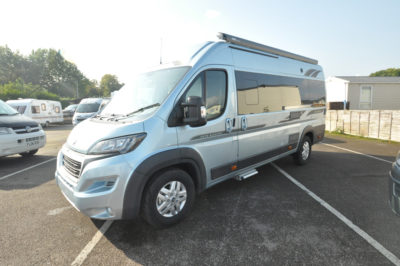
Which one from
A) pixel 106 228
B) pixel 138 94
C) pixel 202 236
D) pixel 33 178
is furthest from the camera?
pixel 33 178

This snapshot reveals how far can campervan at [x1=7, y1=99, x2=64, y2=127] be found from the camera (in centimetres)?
1457

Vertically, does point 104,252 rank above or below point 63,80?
below

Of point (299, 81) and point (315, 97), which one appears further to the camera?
point (315, 97)

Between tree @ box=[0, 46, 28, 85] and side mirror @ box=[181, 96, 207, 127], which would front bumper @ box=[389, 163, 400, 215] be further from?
tree @ box=[0, 46, 28, 85]

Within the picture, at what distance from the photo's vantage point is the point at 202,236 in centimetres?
264

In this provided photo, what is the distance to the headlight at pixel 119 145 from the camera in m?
2.36

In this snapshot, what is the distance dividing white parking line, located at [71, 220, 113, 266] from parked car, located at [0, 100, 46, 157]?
4305mm

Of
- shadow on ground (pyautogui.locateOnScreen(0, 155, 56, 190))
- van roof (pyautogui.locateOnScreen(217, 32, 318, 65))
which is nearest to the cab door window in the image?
van roof (pyautogui.locateOnScreen(217, 32, 318, 65))

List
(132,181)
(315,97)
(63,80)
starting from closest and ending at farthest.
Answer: (132,181) → (315,97) → (63,80)

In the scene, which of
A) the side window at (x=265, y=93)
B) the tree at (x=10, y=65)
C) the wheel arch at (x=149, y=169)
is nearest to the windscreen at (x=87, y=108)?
the side window at (x=265, y=93)

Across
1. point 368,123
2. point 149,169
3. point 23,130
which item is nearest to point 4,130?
point 23,130

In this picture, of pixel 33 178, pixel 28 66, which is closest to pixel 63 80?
pixel 28 66

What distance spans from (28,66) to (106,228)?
82.8m

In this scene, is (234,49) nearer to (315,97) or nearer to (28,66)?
(315,97)
